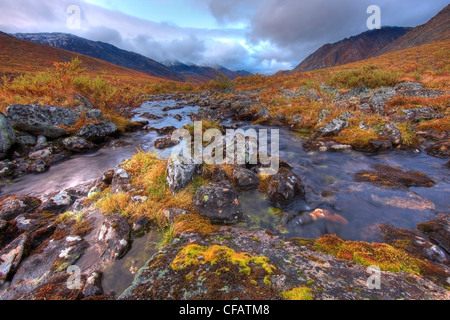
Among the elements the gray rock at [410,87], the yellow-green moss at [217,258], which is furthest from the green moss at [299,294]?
the gray rock at [410,87]

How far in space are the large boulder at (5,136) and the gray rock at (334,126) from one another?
18447 millimetres

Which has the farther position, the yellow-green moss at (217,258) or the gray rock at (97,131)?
the gray rock at (97,131)

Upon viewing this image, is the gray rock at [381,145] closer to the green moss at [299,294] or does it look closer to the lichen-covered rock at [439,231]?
the lichen-covered rock at [439,231]

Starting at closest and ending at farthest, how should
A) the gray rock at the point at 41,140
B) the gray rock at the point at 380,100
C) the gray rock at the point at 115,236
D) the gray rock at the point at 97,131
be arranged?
the gray rock at the point at 115,236, the gray rock at the point at 41,140, the gray rock at the point at 97,131, the gray rock at the point at 380,100

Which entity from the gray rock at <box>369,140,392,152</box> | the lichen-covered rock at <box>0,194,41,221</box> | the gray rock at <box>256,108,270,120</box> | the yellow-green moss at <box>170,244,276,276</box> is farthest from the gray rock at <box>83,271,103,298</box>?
the gray rock at <box>256,108,270,120</box>

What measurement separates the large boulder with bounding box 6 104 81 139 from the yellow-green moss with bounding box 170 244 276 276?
13.3 metres

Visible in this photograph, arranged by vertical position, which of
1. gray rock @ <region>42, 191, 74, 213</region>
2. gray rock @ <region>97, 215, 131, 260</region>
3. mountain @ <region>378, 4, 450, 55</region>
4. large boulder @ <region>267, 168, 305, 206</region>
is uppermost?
mountain @ <region>378, 4, 450, 55</region>

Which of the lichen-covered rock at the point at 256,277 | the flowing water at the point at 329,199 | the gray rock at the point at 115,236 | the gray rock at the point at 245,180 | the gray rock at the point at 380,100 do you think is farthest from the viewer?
the gray rock at the point at 380,100

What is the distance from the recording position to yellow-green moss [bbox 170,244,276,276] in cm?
330

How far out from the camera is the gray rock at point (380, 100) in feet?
47.1

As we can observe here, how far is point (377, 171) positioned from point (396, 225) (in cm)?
375

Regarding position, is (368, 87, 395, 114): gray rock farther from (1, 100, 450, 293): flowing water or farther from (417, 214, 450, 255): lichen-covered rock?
(417, 214, 450, 255): lichen-covered rock

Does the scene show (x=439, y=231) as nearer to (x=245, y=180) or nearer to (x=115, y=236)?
(x=245, y=180)

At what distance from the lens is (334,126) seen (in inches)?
492
